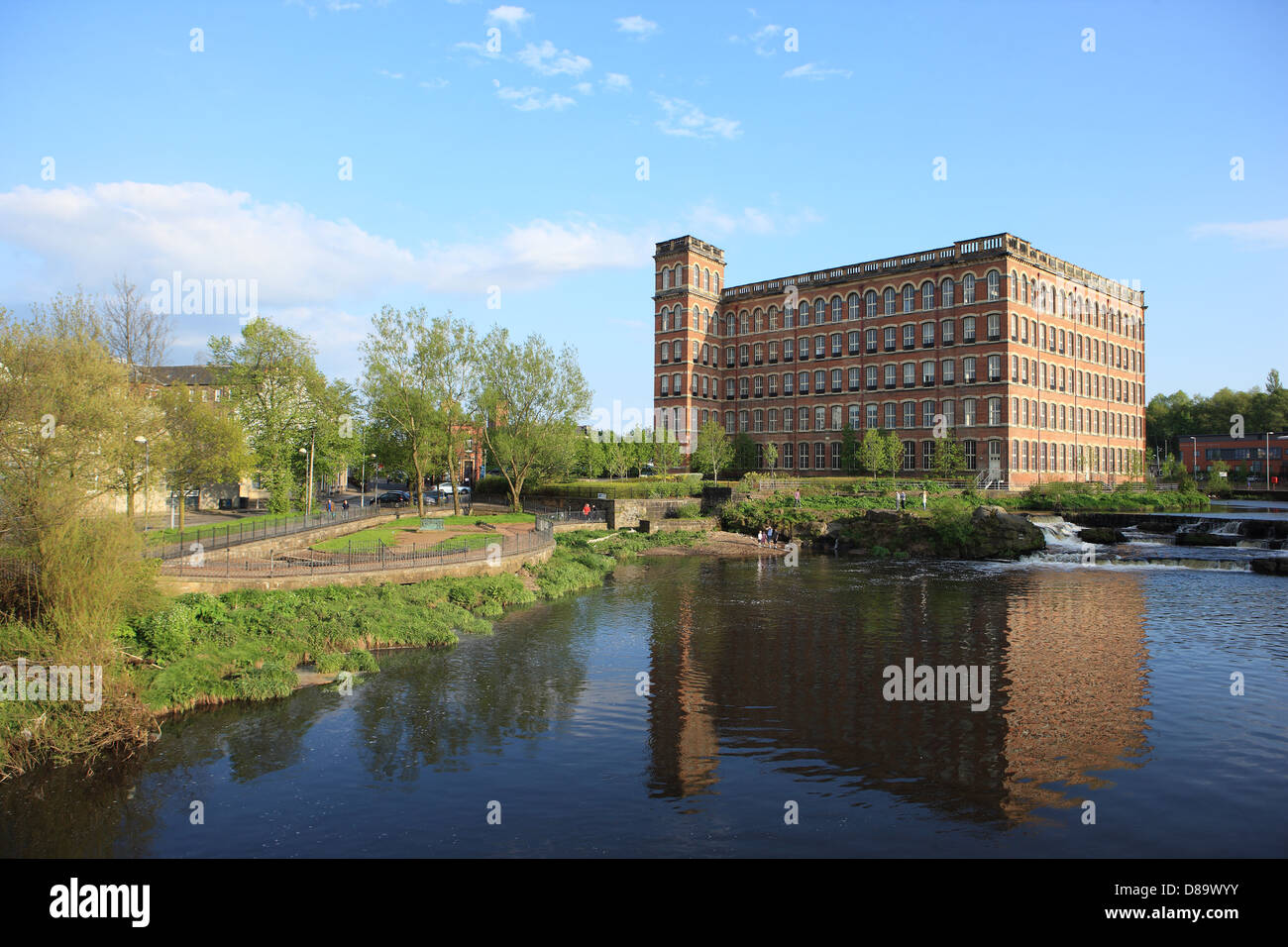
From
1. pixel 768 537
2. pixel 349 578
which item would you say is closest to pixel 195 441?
pixel 349 578

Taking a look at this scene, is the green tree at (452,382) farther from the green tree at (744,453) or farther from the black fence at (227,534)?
the green tree at (744,453)

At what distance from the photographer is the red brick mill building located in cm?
6188

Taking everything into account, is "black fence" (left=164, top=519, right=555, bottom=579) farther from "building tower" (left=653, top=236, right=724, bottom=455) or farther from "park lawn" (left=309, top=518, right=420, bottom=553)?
"building tower" (left=653, top=236, right=724, bottom=455)

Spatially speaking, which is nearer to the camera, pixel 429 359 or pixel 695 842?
pixel 695 842

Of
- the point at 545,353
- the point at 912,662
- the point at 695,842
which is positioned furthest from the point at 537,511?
the point at 695,842

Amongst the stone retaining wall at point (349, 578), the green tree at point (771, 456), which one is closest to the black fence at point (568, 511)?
the stone retaining wall at point (349, 578)

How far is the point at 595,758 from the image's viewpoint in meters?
14.1

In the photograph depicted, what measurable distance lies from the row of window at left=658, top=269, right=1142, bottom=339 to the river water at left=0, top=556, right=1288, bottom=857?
44645 millimetres

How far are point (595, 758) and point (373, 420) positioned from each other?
48.7 meters

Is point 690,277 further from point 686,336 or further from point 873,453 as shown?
point 873,453

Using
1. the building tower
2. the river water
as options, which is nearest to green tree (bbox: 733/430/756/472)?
the building tower

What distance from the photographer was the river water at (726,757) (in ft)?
36.4
